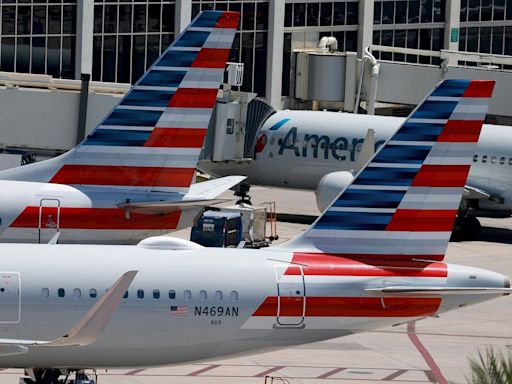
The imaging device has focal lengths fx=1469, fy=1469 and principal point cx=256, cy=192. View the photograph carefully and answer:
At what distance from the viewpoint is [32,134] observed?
51156 mm

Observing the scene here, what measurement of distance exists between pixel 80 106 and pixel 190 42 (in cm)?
1342

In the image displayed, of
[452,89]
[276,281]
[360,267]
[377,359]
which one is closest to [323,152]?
[377,359]

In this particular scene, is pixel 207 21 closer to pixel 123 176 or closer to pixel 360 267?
pixel 123 176

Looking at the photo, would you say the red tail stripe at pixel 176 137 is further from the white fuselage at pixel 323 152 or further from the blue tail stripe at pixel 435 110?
the white fuselage at pixel 323 152

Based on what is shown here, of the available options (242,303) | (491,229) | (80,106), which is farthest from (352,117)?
(242,303)

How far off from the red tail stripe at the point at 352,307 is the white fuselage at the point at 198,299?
0.7 inches

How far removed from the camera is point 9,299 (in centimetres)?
2606

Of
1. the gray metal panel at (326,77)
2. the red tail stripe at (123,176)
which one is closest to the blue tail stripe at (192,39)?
the red tail stripe at (123,176)

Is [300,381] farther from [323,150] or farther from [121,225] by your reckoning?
[323,150]

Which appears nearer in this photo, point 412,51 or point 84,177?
point 84,177

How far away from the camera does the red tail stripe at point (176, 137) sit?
3753 centimetres

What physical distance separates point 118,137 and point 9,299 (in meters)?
11.8

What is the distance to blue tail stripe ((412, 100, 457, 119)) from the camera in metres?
28.7

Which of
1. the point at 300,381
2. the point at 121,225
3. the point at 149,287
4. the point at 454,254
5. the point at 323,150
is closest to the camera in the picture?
the point at 149,287
